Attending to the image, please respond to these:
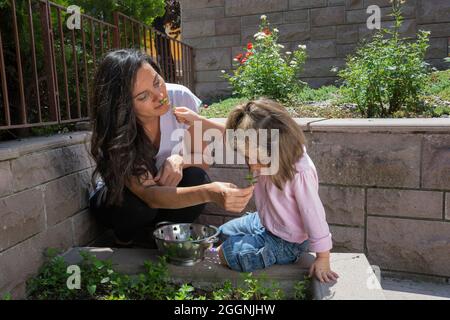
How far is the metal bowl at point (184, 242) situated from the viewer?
6.73 ft

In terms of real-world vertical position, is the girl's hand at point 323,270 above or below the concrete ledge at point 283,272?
above

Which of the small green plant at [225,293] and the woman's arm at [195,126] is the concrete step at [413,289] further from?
the woman's arm at [195,126]

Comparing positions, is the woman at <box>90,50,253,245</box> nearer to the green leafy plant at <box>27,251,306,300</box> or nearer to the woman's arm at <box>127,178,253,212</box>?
the woman's arm at <box>127,178,253,212</box>

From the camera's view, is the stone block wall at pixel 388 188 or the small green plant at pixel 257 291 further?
the stone block wall at pixel 388 188

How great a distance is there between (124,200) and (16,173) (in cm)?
59

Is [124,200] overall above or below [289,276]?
above

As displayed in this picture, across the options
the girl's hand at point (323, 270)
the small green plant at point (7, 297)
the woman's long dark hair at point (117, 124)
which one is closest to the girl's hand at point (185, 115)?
the woman's long dark hair at point (117, 124)

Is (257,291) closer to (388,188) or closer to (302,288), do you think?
(302,288)

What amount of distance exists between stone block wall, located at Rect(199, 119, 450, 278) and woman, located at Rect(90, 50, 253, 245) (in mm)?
909

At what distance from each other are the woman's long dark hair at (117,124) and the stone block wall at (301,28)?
15.1ft

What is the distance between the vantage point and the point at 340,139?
2.65 metres
